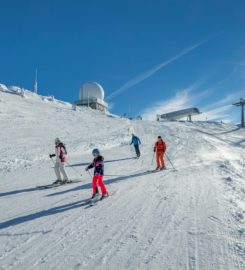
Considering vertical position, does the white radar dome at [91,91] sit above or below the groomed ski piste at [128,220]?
above

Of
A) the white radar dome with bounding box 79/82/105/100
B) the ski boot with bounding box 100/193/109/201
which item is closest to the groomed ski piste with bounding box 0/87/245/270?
the ski boot with bounding box 100/193/109/201

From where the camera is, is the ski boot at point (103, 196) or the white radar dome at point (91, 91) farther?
the white radar dome at point (91, 91)

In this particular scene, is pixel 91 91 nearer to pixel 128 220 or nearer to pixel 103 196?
pixel 103 196

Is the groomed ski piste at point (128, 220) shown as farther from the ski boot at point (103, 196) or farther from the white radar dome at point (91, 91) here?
the white radar dome at point (91, 91)

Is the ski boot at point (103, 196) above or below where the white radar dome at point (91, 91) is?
below

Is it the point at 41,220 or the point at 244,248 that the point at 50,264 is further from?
the point at 244,248

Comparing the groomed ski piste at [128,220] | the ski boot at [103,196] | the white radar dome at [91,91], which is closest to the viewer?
the groomed ski piste at [128,220]

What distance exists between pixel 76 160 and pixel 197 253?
46.6 feet

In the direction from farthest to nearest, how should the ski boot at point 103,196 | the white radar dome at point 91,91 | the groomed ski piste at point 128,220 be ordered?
the white radar dome at point 91,91, the ski boot at point 103,196, the groomed ski piste at point 128,220

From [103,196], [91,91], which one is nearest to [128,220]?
[103,196]

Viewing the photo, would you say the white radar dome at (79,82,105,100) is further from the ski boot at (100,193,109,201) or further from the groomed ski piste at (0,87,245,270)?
the ski boot at (100,193,109,201)

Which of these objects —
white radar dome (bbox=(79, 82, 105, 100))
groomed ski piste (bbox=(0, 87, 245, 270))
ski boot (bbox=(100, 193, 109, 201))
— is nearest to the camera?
groomed ski piste (bbox=(0, 87, 245, 270))

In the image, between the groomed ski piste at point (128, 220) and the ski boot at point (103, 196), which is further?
the ski boot at point (103, 196)

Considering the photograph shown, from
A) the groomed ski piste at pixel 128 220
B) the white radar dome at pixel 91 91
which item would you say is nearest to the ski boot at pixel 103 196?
the groomed ski piste at pixel 128 220
